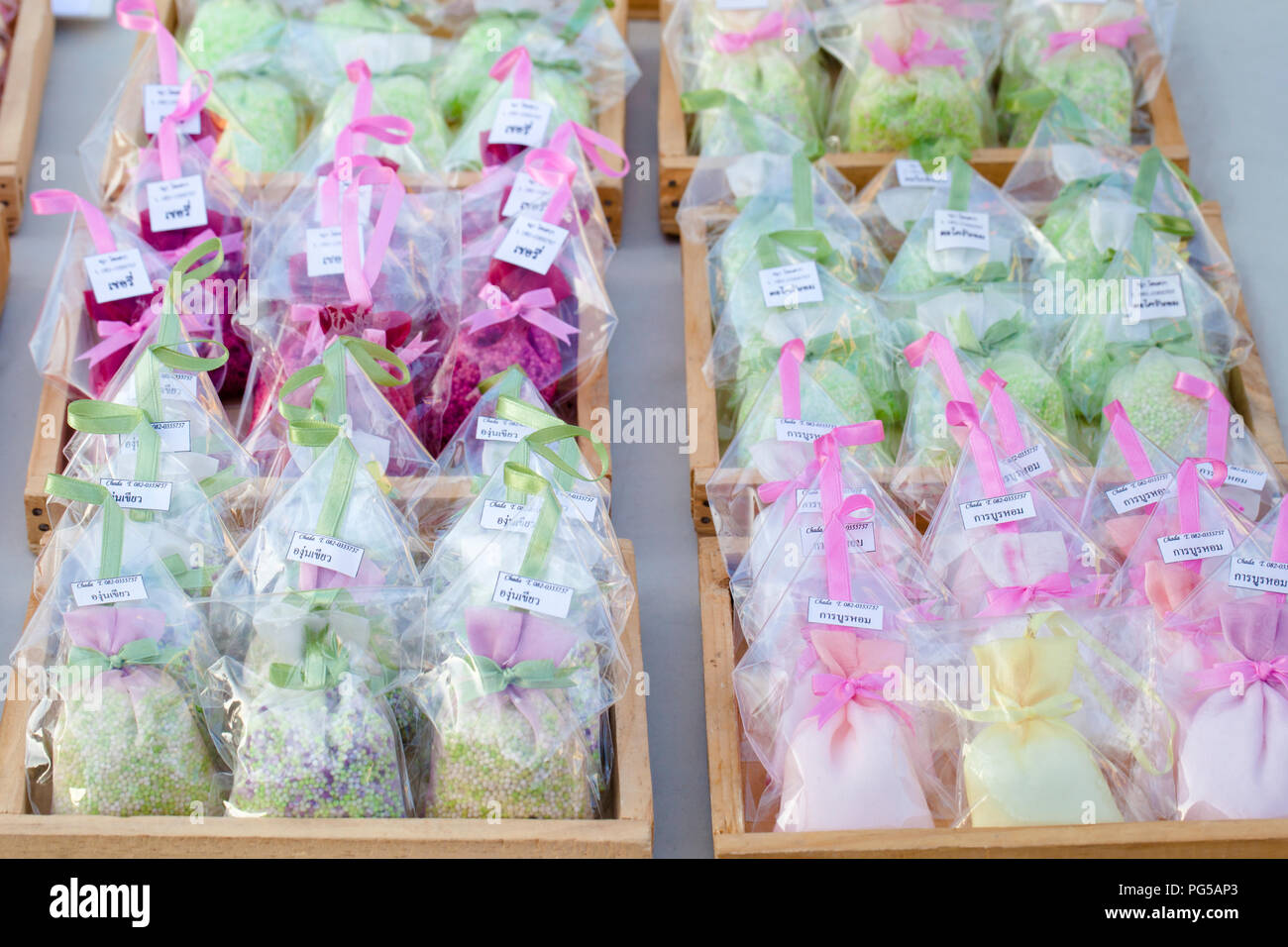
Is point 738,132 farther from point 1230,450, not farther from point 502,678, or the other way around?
point 502,678

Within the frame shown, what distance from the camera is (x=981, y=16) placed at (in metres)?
2.06

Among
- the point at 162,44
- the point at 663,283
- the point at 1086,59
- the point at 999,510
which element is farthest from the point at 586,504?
the point at 1086,59

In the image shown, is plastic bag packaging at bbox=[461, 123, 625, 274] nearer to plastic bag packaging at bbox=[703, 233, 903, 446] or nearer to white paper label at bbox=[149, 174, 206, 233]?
plastic bag packaging at bbox=[703, 233, 903, 446]

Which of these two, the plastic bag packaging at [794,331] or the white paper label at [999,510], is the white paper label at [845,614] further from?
the plastic bag packaging at [794,331]

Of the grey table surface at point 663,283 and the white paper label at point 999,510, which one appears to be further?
the grey table surface at point 663,283

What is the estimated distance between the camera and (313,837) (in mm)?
1196

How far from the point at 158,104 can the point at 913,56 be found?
1.15m

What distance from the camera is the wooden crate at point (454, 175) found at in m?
1.84

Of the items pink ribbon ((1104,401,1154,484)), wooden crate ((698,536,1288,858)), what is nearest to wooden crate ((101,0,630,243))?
pink ribbon ((1104,401,1154,484))

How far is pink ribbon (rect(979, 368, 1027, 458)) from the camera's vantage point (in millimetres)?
1496

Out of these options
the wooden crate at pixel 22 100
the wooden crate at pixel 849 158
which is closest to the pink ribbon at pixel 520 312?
the wooden crate at pixel 849 158

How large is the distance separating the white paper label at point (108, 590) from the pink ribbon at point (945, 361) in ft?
3.17
